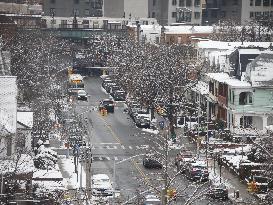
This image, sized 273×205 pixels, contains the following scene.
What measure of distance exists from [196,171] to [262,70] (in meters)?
16.0

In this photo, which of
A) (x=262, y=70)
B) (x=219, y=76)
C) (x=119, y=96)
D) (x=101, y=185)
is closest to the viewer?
(x=101, y=185)

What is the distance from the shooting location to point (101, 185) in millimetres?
42125

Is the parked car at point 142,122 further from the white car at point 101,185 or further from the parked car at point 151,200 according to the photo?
the parked car at point 151,200

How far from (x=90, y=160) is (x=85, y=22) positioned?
70.9 m

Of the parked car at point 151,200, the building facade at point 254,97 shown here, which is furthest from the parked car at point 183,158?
the building facade at point 254,97

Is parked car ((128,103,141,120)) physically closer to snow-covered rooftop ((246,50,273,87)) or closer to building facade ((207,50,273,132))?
building facade ((207,50,273,132))

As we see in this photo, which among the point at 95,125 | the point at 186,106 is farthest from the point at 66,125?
the point at 186,106

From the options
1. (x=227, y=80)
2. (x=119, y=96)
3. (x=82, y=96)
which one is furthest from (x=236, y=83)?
(x=82, y=96)

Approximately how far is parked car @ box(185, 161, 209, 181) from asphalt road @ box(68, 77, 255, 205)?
0.35m

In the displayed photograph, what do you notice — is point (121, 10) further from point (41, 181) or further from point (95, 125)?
point (41, 181)

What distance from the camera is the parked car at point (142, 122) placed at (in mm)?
62219

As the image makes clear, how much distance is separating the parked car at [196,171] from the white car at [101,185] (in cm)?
393

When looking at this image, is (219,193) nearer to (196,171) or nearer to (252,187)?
(252,187)

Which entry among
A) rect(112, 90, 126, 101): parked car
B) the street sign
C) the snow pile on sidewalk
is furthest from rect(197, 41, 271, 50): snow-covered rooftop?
the snow pile on sidewalk
